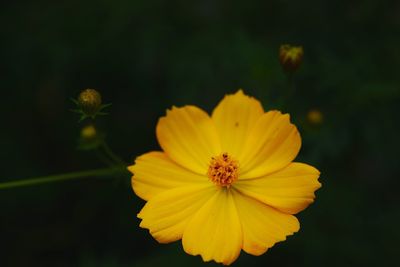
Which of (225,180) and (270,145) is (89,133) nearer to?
(225,180)

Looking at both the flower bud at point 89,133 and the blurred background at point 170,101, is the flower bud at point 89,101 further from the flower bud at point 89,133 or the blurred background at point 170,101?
the blurred background at point 170,101

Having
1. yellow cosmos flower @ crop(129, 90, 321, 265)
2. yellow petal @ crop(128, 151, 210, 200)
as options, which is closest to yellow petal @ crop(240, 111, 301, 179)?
yellow cosmos flower @ crop(129, 90, 321, 265)

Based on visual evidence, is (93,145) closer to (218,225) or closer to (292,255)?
(218,225)

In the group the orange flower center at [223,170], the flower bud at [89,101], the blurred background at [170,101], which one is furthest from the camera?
the blurred background at [170,101]

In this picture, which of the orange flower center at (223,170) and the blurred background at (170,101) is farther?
the blurred background at (170,101)

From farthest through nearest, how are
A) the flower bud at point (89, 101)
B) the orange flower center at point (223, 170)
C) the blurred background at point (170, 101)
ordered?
1. the blurred background at point (170, 101)
2. the orange flower center at point (223, 170)
3. the flower bud at point (89, 101)

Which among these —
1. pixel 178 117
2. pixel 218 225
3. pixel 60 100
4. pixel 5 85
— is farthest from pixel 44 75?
pixel 218 225

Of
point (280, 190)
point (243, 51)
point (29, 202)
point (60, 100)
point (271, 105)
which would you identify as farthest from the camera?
point (60, 100)

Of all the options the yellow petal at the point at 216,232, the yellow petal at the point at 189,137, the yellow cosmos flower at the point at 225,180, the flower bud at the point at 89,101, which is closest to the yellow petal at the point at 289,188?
the yellow cosmos flower at the point at 225,180
